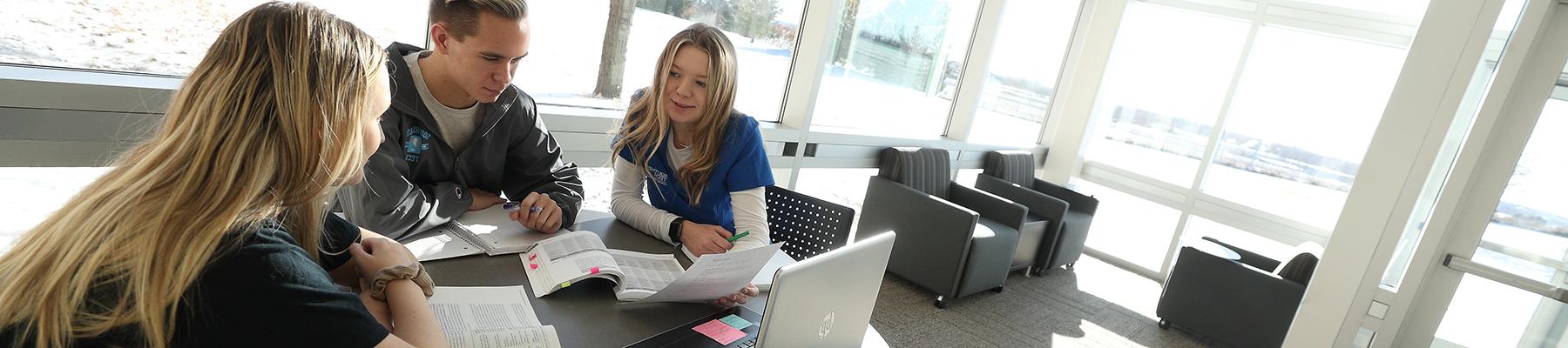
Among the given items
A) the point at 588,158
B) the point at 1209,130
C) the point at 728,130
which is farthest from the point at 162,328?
the point at 1209,130

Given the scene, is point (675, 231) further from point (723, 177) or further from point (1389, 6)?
point (1389, 6)

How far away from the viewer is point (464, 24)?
1.63 m

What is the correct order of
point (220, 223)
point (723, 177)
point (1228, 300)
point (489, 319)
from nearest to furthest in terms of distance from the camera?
point (220, 223)
point (489, 319)
point (723, 177)
point (1228, 300)

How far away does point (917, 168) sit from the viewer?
14.2ft

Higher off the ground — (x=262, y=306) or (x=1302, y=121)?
(x=1302, y=121)

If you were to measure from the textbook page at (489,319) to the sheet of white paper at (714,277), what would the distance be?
0.71 feet

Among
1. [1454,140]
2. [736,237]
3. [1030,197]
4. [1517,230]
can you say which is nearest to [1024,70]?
[1030,197]

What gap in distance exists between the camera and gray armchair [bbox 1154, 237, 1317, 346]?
12.5ft

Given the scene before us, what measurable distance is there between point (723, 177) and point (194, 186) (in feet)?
4.40

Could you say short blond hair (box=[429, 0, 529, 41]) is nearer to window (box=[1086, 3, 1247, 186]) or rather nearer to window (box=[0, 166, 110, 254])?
window (box=[0, 166, 110, 254])

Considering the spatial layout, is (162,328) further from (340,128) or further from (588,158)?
(588,158)

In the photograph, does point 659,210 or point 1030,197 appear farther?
point 1030,197

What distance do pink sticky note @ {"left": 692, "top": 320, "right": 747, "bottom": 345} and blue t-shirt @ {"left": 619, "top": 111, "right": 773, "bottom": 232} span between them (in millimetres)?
665

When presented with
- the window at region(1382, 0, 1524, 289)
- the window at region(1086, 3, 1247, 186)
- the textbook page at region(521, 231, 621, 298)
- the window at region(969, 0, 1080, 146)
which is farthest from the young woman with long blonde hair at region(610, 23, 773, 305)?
the window at region(1086, 3, 1247, 186)
